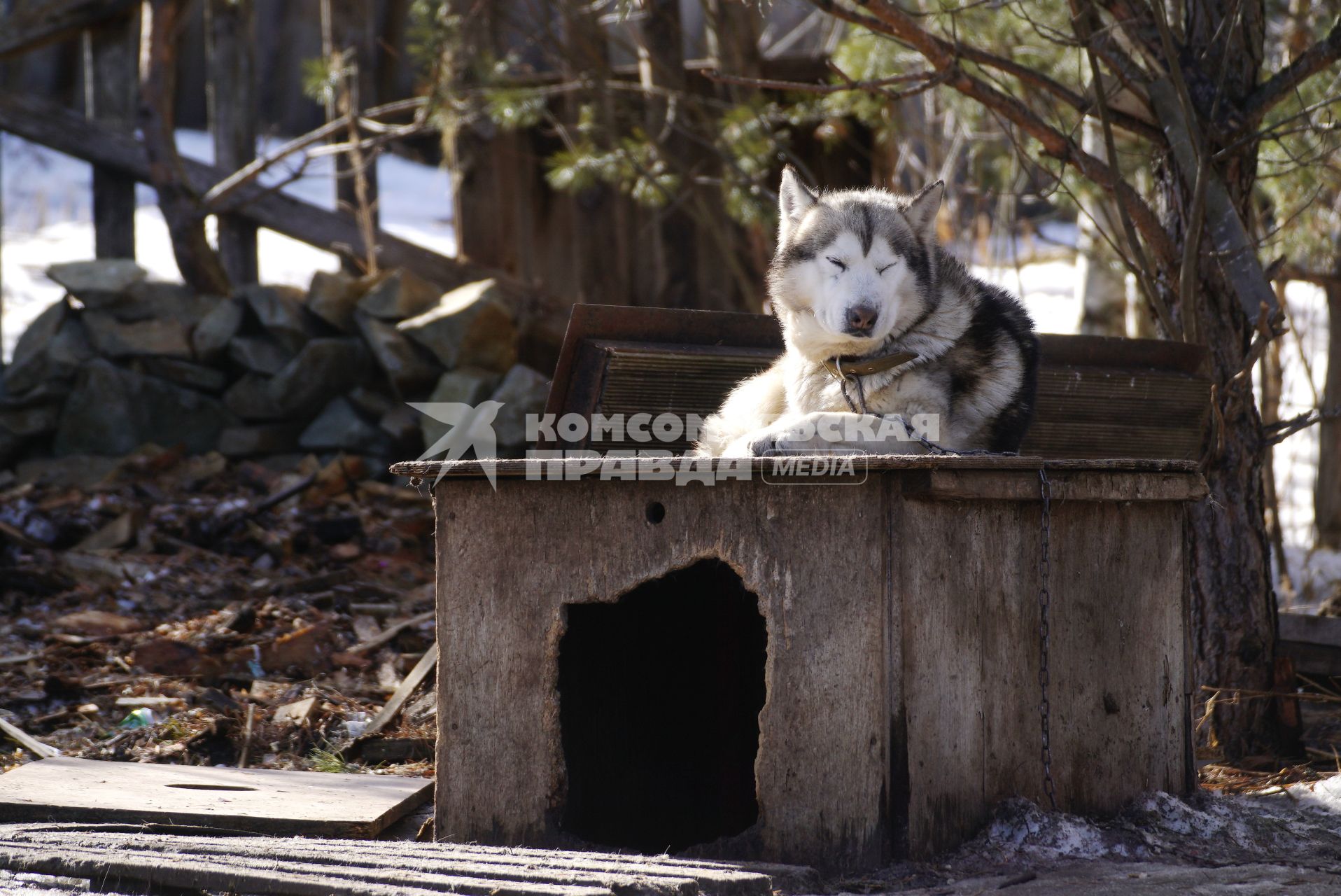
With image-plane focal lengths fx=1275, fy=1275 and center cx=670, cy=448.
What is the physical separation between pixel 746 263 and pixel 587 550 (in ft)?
17.6

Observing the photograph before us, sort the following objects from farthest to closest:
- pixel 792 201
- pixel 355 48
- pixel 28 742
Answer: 1. pixel 355 48
2. pixel 28 742
3. pixel 792 201

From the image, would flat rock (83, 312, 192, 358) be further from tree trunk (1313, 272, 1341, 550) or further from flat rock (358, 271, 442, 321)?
tree trunk (1313, 272, 1341, 550)

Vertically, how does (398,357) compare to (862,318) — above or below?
above

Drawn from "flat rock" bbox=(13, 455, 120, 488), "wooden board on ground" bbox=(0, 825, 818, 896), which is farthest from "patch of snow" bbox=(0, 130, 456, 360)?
"wooden board on ground" bbox=(0, 825, 818, 896)

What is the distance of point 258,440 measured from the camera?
806 cm

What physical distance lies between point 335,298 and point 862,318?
535 cm

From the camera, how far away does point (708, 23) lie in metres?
7.33

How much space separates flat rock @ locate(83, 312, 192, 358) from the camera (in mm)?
7977

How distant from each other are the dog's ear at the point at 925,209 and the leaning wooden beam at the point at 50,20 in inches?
255

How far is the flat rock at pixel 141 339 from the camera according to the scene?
7977mm

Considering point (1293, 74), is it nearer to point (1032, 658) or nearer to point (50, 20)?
point (1032, 658)

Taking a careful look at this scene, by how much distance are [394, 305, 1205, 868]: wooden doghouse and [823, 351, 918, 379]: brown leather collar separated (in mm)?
539

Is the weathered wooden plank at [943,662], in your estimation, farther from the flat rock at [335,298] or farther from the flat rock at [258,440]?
the flat rock at [258,440]

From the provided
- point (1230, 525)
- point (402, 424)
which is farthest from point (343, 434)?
point (1230, 525)
